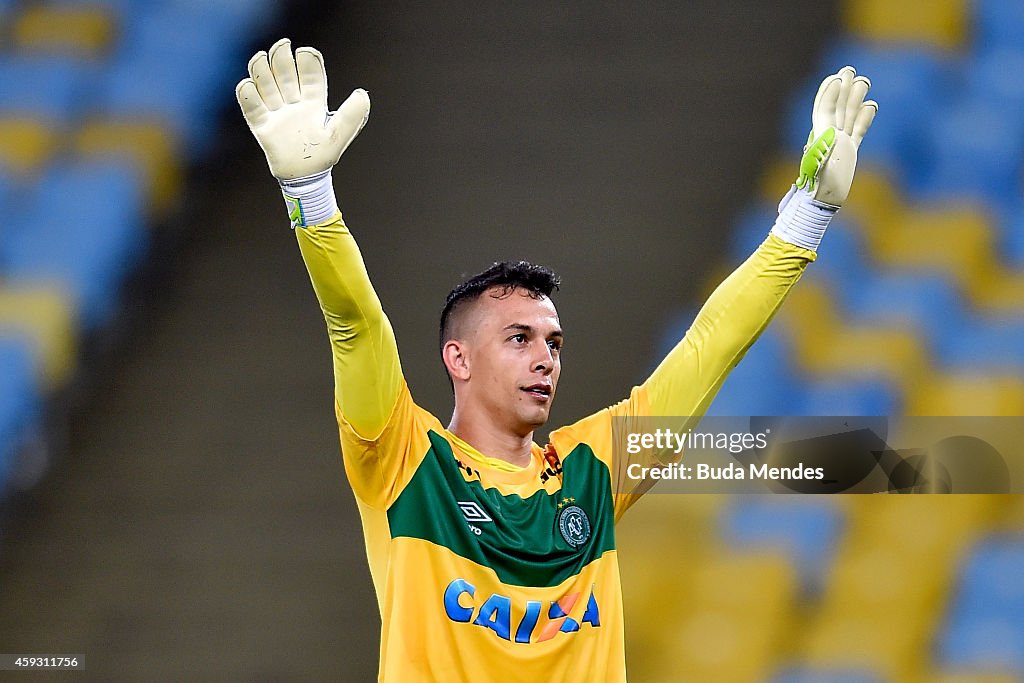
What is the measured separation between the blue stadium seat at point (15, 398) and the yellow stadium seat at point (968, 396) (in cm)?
220

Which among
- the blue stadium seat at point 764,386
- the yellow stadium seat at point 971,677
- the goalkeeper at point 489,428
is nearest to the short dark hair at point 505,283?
the goalkeeper at point 489,428

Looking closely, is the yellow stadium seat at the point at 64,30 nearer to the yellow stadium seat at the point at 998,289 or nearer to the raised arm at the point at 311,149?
the raised arm at the point at 311,149

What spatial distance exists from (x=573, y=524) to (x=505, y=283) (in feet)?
1.39

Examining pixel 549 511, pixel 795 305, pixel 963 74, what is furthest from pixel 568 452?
pixel 963 74

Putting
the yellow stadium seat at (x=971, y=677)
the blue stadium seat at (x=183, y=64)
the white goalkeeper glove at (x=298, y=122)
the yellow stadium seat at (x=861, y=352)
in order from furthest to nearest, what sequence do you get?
the blue stadium seat at (x=183, y=64)
the yellow stadium seat at (x=861, y=352)
the yellow stadium seat at (x=971, y=677)
the white goalkeeper glove at (x=298, y=122)

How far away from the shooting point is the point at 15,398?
3174 mm

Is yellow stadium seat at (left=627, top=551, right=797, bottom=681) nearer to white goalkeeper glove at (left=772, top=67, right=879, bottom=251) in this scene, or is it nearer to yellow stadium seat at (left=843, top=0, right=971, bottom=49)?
white goalkeeper glove at (left=772, top=67, right=879, bottom=251)

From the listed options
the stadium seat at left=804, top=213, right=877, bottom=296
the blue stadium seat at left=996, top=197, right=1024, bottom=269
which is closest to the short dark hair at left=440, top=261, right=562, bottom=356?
the stadium seat at left=804, top=213, right=877, bottom=296

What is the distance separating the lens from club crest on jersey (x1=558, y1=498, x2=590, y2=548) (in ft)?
6.52

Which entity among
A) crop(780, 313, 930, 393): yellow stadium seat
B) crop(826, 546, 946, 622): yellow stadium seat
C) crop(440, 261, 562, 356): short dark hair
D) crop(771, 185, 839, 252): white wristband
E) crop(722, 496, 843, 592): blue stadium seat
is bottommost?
crop(826, 546, 946, 622): yellow stadium seat

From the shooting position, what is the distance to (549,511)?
201 cm

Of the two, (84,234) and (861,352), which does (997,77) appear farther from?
(84,234)

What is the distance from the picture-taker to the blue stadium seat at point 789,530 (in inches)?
123

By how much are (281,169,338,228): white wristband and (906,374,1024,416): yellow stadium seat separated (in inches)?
77.4
